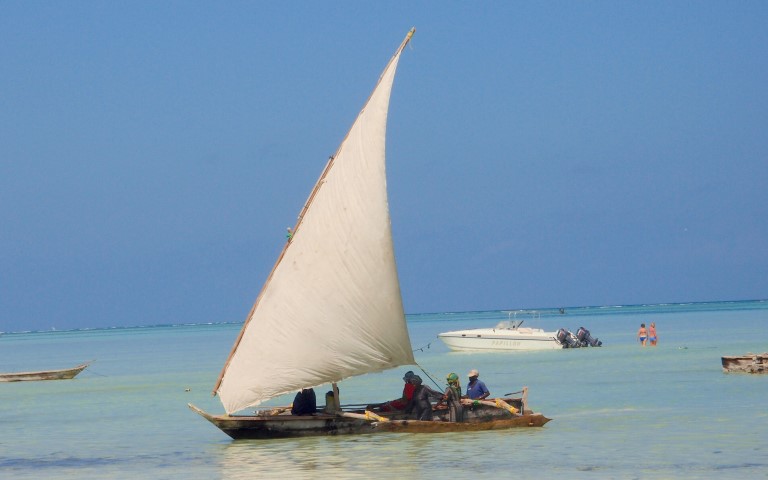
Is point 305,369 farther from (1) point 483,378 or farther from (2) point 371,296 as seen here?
(1) point 483,378

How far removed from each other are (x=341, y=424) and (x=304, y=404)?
0.96 metres

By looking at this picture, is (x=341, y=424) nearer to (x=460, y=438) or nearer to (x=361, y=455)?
(x=361, y=455)

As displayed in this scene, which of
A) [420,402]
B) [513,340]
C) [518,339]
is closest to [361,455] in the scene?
[420,402]

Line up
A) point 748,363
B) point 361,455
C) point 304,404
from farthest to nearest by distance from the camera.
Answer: point 748,363
point 304,404
point 361,455

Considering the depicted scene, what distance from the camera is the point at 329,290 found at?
85.1 ft

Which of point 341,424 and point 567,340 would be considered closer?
point 341,424

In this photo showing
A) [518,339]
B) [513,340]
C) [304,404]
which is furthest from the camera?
[518,339]

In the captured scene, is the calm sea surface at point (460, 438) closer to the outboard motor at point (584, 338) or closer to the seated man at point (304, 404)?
the seated man at point (304, 404)

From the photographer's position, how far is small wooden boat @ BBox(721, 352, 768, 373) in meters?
40.1

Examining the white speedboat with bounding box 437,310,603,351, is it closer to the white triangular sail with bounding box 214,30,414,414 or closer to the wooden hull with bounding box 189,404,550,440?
the wooden hull with bounding box 189,404,550,440

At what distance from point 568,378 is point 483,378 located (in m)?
3.78

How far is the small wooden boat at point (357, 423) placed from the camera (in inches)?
1016

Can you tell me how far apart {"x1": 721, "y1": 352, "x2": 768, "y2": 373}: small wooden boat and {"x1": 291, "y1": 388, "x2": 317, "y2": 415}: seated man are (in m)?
19.3

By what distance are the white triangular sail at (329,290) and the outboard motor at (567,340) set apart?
1683 inches
